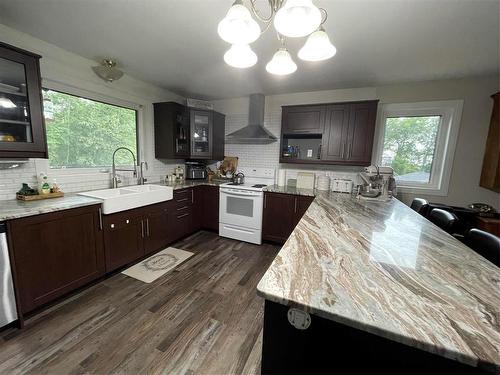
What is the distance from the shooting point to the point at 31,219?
156 cm

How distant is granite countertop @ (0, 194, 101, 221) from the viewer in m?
1.49

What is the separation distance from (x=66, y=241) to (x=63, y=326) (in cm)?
65

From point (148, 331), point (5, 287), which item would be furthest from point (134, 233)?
point (148, 331)

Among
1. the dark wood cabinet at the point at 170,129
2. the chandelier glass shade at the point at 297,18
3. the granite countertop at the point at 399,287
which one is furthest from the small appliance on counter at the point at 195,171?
the chandelier glass shade at the point at 297,18

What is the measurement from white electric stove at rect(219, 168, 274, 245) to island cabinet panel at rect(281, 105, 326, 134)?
1054 millimetres

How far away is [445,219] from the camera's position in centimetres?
183

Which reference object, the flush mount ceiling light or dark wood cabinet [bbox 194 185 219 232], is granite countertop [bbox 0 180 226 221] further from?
dark wood cabinet [bbox 194 185 219 232]

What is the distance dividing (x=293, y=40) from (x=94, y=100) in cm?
247

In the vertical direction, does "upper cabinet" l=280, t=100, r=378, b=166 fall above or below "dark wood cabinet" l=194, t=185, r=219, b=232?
above

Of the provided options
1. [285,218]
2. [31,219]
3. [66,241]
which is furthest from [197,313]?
[285,218]

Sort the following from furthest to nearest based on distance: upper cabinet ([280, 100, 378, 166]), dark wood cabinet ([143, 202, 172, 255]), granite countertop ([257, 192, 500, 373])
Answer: upper cabinet ([280, 100, 378, 166]), dark wood cabinet ([143, 202, 172, 255]), granite countertop ([257, 192, 500, 373])

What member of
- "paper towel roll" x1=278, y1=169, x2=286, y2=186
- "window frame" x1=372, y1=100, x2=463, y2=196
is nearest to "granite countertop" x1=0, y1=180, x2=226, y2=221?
"paper towel roll" x1=278, y1=169, x2=286, y2=186

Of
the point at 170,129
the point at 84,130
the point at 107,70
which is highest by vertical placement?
the point at 107,70

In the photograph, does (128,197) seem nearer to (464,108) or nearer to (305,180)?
(305,180)
